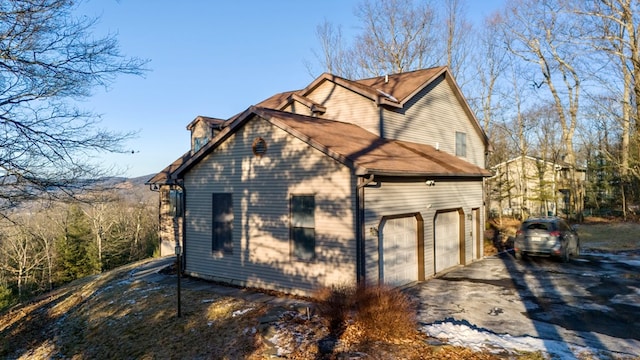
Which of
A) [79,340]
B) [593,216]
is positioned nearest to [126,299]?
[79,340]

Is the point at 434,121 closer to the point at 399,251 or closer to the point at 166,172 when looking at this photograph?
the point at 399,251

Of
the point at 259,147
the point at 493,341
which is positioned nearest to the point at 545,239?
the point at 493,341

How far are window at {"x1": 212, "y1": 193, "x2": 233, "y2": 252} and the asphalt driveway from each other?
5.87 meters

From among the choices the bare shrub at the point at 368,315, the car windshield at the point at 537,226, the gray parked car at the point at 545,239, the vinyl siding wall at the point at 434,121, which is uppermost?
the vinyl siding wall at the point at 434,121

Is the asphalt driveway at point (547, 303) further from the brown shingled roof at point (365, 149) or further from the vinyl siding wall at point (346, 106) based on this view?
the vinyl siding wall at point (346, 106)

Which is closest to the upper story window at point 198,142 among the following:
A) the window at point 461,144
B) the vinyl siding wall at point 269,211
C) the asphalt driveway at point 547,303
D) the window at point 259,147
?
the vinyl siding wall at point 269,211

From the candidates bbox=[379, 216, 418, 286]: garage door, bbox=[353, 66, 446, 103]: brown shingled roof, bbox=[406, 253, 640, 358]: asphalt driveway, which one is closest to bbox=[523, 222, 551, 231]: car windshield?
bbox=[406, 253, 640, 358]: asphalt driveway

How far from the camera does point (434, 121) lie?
16.7 meters

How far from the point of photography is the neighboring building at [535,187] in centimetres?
3138

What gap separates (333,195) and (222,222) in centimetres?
447

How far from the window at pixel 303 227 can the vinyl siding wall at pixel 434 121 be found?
4892 mm

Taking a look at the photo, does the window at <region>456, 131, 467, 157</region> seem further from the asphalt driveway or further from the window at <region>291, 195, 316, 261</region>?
the window at <region>291, 195, 316, 261</region>

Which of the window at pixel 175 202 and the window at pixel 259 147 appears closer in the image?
the window at pixel 259 147

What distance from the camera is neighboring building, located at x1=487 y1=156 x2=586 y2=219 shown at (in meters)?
31.4
